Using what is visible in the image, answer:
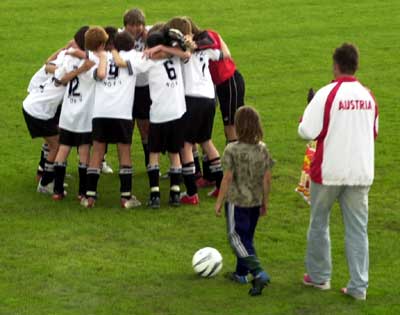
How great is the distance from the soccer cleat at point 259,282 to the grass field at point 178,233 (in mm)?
114

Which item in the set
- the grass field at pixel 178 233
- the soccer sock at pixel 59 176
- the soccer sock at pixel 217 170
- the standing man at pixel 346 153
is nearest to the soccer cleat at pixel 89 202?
the grass field at pixel 178 233

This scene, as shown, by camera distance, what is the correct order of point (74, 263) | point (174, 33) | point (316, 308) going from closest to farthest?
point (316, 308) < point (74, 263) < point (174, 33)

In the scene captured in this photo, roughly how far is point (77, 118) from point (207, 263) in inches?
133

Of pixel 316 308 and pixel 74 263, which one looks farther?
pixel 74 263

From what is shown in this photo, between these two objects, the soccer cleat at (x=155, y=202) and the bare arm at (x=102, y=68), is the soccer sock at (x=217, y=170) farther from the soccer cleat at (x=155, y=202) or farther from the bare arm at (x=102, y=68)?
the bare arm at (x=102, y=68)

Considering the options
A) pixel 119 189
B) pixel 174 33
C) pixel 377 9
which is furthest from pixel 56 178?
pixel 377 9

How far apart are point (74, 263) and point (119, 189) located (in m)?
3.01

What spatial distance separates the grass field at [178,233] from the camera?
10.4 metres

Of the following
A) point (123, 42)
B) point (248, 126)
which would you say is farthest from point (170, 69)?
point (248, 126)

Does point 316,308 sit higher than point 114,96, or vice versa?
point 114,96

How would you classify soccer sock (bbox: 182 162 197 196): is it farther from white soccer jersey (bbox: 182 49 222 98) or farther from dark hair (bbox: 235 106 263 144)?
dark hair (bbox: 235 106 263 144)

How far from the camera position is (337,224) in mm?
12727

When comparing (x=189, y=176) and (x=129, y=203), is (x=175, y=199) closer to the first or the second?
(x=189, y=176)

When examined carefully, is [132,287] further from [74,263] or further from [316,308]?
[316,308]
